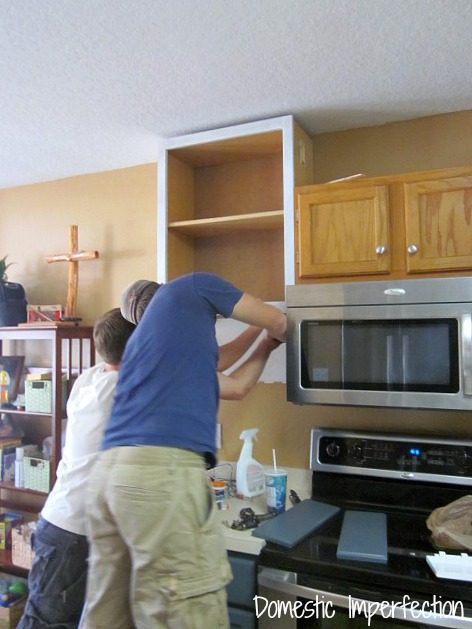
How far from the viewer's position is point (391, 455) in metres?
1.73

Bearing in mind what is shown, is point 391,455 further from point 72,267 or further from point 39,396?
point 72,267

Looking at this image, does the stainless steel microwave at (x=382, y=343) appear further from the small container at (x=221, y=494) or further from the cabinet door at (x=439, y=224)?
the small container at (x=221, y=494)

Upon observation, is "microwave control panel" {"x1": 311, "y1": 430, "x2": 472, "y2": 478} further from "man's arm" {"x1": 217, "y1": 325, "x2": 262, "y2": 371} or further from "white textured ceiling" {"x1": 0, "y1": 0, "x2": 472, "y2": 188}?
"white textured ceiling" {"x1": 0, "y1": 0, "x2": 472, "y2": 188}

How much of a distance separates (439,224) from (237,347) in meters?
0.80

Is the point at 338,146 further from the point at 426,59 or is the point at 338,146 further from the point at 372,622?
the point at 372,622

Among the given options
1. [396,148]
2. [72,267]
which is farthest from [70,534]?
[396,148]

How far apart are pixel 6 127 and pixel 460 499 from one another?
2.17 metres

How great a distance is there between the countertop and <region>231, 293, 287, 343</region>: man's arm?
627 millimetres

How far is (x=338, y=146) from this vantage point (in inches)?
80.5

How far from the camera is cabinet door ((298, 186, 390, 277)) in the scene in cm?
164

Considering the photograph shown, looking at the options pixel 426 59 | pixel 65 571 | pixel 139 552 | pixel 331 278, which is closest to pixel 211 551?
pixel 139 552

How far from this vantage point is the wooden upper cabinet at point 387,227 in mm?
1555

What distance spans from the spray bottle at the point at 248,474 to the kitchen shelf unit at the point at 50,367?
95cm

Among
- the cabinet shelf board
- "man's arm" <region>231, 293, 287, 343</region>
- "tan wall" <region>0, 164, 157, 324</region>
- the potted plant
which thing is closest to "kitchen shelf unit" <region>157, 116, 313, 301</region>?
the cabinet shelf board
